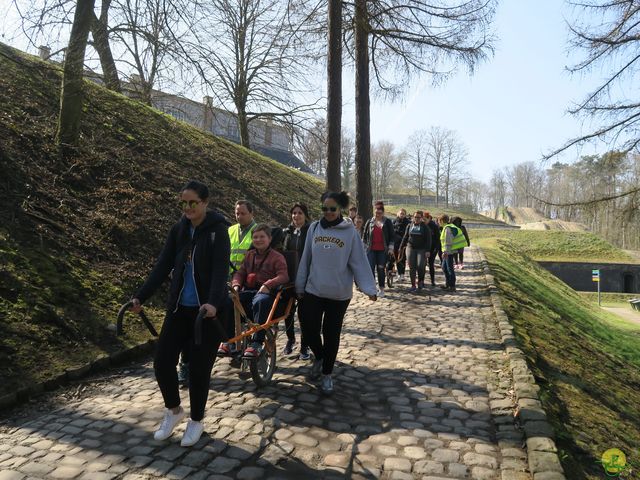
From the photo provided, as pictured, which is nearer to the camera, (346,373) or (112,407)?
(112,407)

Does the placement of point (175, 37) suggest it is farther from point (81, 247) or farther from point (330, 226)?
point (330, 226)

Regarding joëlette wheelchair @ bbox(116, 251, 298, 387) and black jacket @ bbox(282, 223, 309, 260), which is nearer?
joëlette wheelchair @ bbox(116, 251, 298, 387)

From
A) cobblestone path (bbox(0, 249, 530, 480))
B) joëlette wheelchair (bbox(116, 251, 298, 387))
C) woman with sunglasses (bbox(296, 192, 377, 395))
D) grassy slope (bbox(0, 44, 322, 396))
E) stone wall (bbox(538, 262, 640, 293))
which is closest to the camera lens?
cobblestone path (bbox(0, 249, 530, 480))

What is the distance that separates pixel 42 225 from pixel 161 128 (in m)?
7.77

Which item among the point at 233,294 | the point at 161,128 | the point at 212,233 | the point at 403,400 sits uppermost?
the point at 161,128

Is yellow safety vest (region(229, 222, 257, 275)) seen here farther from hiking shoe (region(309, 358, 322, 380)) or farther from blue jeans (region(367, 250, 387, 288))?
blue jeans (region(367, 250, 387, 288))

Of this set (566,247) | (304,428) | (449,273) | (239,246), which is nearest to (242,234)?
(239,246)

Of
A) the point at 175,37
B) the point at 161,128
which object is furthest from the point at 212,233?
the point at 161,128

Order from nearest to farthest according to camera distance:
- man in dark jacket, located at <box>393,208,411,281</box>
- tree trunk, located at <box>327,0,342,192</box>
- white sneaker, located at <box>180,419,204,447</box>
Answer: white sneaker, located at <box>180,419,204,447</box> < tree trunk, located at <box>327,0,342,192</box> < man in dark jacket, located at <box>393,208,411,281</box>

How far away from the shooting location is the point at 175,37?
27.0ft

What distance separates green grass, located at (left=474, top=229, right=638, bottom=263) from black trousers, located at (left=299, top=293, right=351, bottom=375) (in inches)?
1576

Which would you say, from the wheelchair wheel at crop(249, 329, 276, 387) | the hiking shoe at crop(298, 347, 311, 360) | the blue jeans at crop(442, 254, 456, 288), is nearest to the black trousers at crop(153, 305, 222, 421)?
the wheelchair wheel at crop(249, 329, 276, 387)

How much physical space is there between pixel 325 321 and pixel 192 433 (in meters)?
1.70

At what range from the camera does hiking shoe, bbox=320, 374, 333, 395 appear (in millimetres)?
4754
